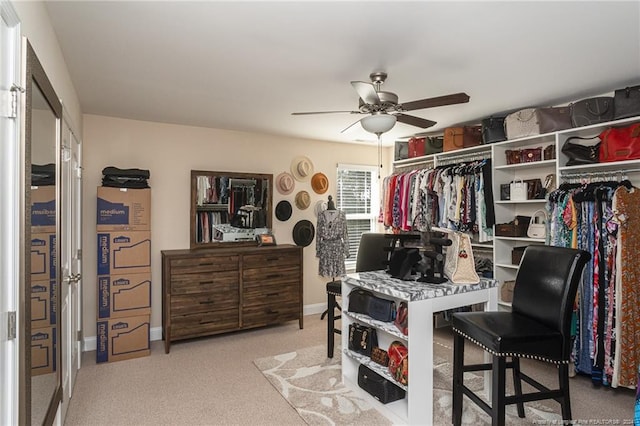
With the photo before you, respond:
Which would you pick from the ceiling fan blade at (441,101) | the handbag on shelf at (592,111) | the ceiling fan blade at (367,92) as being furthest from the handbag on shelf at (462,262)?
the handbag on shelf at (592,111)

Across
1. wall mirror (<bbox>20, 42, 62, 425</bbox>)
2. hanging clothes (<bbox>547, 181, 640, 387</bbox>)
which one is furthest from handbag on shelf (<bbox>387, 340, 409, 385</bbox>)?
wall mirror (<bbox>20, 42, 62, 425</bbox>)

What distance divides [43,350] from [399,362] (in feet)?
6.33

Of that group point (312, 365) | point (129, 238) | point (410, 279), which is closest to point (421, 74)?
point (410, 279)

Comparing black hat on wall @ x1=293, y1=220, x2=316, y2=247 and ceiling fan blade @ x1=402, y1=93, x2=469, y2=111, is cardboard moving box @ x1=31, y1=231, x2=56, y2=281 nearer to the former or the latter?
ceiling fan blade @ x1=402, y1=93, x2=469, y2=111

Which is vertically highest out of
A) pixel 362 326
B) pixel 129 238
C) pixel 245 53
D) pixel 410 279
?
pixel 245 53

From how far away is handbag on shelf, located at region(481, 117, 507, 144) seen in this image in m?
3.85

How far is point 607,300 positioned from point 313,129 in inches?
131

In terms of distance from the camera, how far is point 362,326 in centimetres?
282

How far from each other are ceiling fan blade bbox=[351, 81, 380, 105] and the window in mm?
3000

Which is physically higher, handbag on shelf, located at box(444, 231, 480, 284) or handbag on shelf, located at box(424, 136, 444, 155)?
handbag on shelf, located at box(424, 136, 444, 155)

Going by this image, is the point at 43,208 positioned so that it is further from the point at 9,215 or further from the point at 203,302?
the point at 203,302

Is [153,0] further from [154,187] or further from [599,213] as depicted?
[599,213]

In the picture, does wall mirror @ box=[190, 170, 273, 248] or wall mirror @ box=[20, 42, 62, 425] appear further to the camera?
wall mirror @ box=[190, 170, 273, 248]

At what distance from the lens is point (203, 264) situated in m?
3.98
